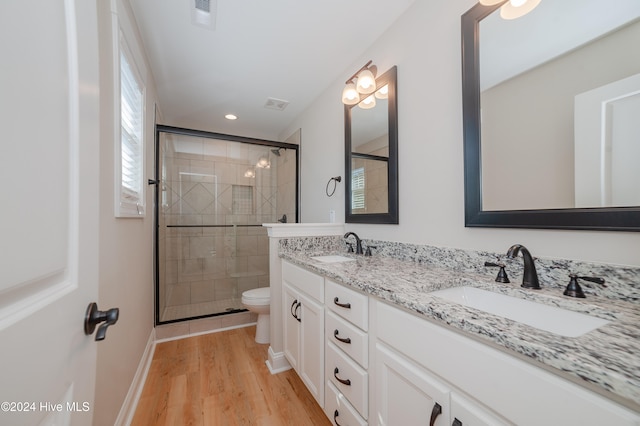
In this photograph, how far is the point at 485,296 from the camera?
1.00 metres

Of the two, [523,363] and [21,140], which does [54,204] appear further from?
[523,363]

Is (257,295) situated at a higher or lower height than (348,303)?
lower

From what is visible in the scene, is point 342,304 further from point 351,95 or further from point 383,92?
point 351,95

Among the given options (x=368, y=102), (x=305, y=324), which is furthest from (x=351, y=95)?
(x=305, y=324)

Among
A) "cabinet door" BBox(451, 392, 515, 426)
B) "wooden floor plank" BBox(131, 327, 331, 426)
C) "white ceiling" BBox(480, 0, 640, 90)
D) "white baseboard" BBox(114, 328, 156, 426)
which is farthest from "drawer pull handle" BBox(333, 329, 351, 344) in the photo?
"white ceiling" BBox(480, 0, 640, 90)

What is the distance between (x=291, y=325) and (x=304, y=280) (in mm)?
425

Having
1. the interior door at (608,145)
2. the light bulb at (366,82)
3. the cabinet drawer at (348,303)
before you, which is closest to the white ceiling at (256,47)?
the light bulb at (366,82)

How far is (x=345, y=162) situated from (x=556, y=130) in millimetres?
1367

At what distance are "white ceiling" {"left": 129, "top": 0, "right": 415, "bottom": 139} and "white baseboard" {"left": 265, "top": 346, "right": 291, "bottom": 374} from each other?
7.06 ft

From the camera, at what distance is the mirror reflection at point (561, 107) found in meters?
0.79

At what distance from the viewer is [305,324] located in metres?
1.51

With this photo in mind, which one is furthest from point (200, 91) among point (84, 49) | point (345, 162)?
point (84, 49)

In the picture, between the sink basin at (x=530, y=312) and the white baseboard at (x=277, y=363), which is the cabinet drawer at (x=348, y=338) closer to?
the sink basin at (x=530, y=312)

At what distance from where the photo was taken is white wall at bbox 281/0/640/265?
106 centimetres
